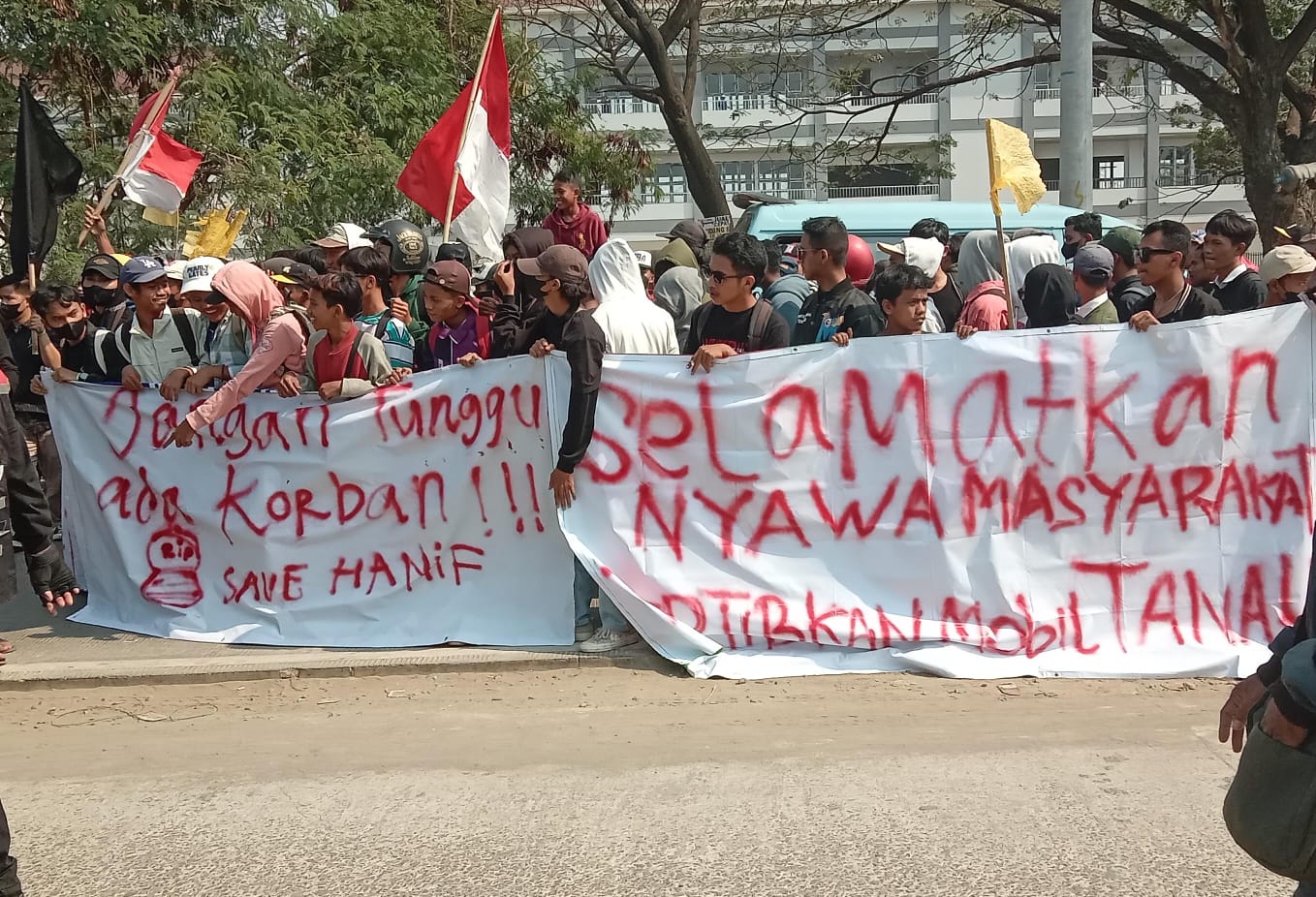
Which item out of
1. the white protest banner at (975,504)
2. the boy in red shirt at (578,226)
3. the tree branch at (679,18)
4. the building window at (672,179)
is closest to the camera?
the white protest banner at (975,504)

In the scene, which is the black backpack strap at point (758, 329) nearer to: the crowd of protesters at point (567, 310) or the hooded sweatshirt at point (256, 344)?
the crowd of protesters at point (567, 310)

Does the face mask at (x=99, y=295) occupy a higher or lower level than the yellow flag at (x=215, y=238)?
lower

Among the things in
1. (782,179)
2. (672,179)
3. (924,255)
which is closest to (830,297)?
(924,255)

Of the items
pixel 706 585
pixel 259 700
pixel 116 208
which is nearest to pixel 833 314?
pixel 706 585

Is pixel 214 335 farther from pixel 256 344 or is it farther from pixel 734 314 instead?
pixel 734 314

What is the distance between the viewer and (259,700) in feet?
16.4

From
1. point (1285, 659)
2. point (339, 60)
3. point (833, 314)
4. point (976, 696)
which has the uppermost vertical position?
point (339, 60)

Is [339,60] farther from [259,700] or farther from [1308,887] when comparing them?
[1308,887]

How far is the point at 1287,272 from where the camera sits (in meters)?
5.55

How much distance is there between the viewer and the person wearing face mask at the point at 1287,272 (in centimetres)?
554

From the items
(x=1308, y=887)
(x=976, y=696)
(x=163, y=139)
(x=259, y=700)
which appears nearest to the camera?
(x=1308, y=887)

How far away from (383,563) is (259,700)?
0.89 metres

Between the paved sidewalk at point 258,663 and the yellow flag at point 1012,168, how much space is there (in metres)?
2.68

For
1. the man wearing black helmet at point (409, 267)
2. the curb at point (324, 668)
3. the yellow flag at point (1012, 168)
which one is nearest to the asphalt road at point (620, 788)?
the curb at point (324, 668)
